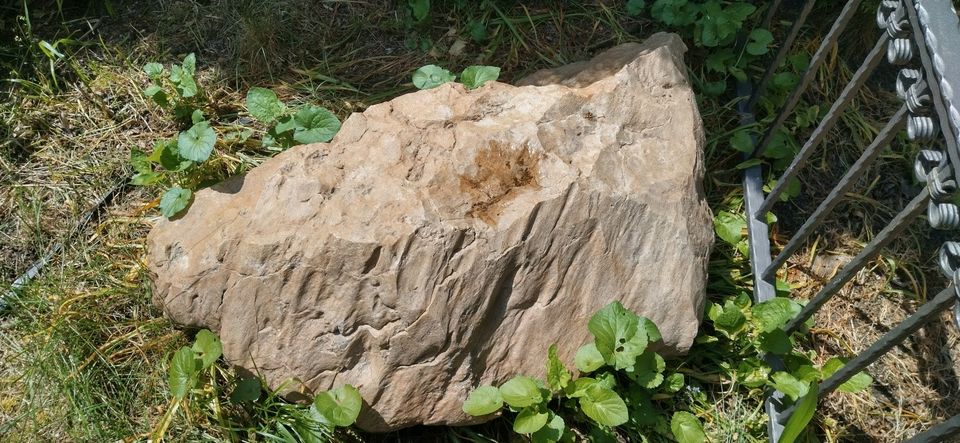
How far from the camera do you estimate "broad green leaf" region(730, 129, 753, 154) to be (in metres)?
2.97

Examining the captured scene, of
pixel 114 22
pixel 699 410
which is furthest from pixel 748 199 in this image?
pixel 114 22

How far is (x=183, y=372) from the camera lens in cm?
241

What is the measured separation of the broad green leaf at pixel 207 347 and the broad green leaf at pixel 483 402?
2.68 feet

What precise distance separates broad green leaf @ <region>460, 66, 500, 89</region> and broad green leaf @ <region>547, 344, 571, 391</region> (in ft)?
3.50

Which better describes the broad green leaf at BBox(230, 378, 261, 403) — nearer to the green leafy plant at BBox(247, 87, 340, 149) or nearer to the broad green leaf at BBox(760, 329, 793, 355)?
the green leafy plant at BBox(247, 87, 340, 149)

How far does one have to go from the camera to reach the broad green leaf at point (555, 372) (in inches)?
91.0

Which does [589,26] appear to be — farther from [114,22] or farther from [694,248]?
[114,22]

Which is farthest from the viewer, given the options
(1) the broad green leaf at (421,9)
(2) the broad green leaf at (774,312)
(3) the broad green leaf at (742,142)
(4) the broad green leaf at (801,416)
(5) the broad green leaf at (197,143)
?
(1) the broad green leaf at (421,9)

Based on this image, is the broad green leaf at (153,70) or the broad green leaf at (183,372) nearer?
the broad green leaf at (183,372)

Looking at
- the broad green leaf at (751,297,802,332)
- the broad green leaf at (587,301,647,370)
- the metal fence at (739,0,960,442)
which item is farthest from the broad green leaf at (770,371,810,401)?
the broad green leaf at (587,301,647,370)

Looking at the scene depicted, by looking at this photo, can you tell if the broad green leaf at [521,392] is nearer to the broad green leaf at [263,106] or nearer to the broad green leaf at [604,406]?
the broad green leaf at [604,406]

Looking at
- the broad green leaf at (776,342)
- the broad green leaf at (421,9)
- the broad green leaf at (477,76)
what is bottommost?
the broad green leaf at (776,342)

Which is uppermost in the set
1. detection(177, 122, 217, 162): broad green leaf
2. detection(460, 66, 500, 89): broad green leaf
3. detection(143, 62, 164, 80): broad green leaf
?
detection(460, 66, 500, 89): broad green leaf

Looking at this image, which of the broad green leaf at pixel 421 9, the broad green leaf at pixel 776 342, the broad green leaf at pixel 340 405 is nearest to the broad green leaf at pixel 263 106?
the broad green leaf at pixel 421 9
